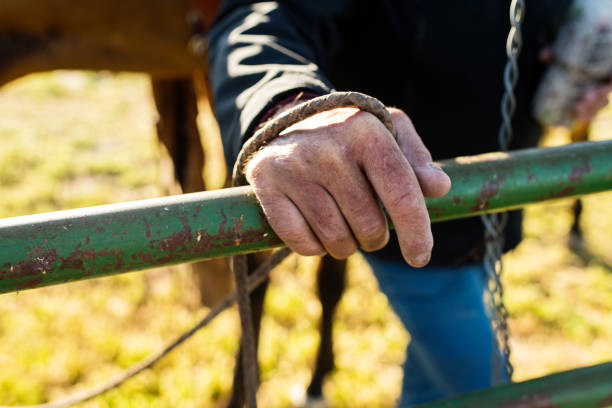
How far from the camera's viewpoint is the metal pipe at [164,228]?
43 centimetres

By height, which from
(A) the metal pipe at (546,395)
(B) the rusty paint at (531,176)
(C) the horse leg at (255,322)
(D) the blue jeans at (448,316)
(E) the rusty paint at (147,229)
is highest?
(E) the rusty paint at (147,229)

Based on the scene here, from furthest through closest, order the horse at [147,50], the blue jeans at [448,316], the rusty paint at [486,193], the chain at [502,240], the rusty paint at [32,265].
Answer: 1. the horse at [147,50]
2. the blue jeans at [448,316]
3. the chain at [502,240]
4. the rusty paint at [486,193]
5. the rusty paint at [32,265]

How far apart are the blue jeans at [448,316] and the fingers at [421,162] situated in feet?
2.17

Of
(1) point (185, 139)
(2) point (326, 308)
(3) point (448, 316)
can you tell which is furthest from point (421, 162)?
(1) point (185, 139)

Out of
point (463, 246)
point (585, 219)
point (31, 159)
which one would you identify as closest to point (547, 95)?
point (463, 246)

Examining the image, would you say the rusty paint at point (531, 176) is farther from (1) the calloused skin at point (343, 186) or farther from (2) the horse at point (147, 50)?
(2) the horse at point (147, 50)

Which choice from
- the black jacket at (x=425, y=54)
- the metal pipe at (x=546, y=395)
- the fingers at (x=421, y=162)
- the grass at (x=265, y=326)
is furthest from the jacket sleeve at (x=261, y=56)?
the grass at (x=265, y=326)

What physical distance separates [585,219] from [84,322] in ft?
8.32

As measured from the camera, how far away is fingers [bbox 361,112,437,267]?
1.52 ft

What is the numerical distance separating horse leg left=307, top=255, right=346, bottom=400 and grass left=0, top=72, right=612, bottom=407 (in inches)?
2.5

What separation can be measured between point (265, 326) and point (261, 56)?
4.99 feet

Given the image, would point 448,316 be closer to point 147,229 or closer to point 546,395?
point 546,395

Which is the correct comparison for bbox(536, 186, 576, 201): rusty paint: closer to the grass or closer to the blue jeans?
the blue jeans

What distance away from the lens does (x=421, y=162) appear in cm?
51
